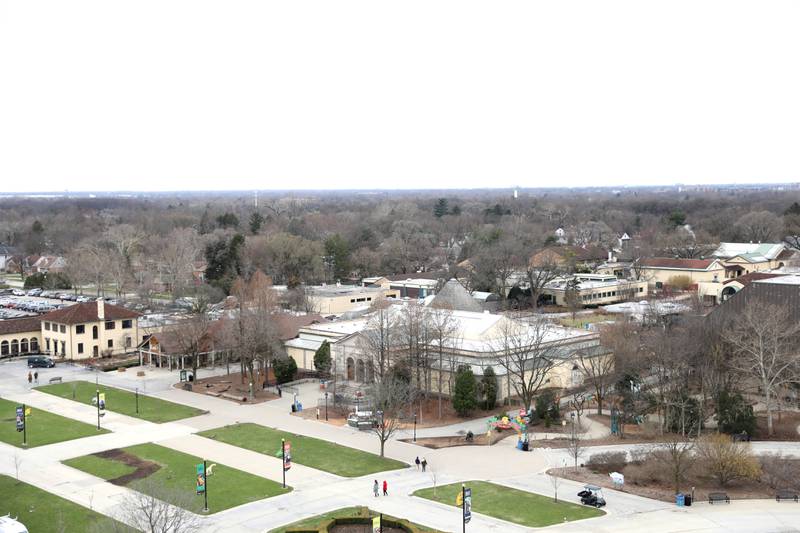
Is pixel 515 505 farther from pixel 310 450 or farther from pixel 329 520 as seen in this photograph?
pixel 310 450

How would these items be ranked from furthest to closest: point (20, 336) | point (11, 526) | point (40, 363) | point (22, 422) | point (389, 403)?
point (20, 336) → point (40, 363) → point (22, 422) → point (389, 403) → point (11, 526)

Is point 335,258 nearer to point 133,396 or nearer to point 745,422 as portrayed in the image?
point 133,396

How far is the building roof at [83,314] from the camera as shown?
226 ft

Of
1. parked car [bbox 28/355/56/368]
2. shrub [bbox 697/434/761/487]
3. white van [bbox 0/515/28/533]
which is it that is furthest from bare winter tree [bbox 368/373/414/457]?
parked car [bbox 28/355/56/368]

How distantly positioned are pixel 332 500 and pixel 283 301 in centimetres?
5035

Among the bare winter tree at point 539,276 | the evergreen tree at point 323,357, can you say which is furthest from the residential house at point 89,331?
the bare winter tree at point 539,276

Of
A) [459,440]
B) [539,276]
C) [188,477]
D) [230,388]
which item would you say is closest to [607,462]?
[459,440]

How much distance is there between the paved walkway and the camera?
105 feet

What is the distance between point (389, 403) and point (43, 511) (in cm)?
1725

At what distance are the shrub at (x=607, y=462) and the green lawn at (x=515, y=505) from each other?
4778 mm

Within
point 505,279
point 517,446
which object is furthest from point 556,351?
point 505,279

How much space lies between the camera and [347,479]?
37.4 metres

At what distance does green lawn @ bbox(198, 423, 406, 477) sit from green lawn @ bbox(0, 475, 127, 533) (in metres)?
10.4

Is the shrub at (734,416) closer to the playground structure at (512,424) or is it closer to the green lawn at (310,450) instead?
the playground structure at (512,424)
